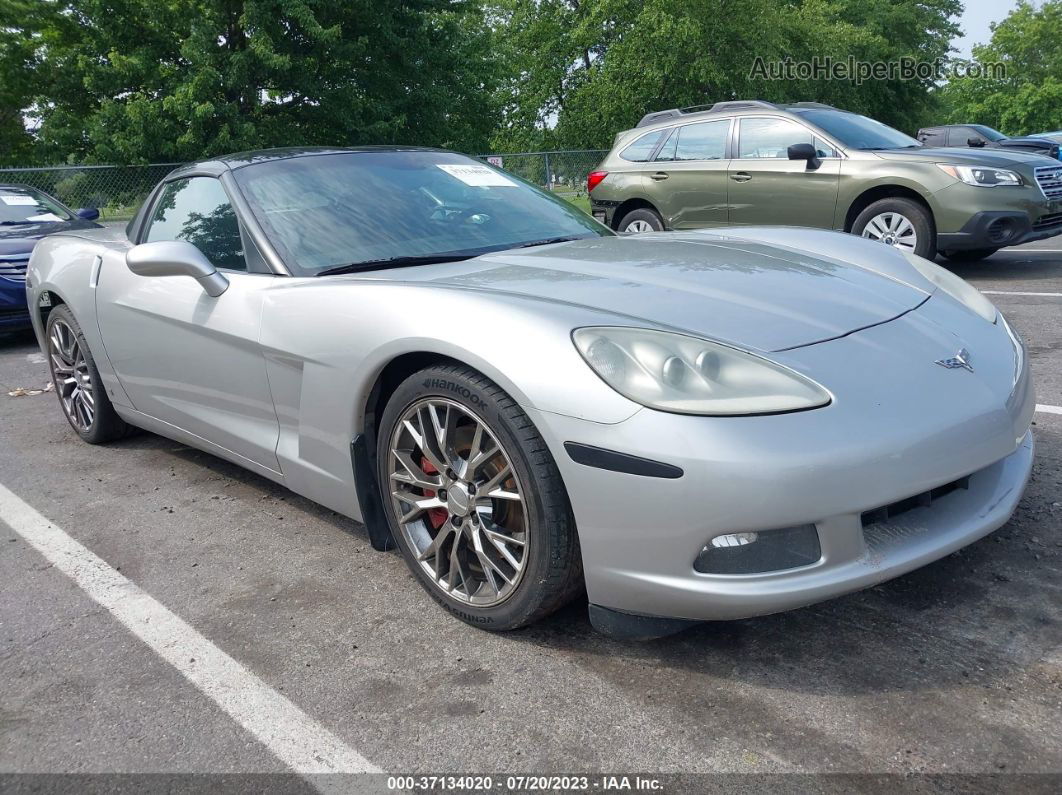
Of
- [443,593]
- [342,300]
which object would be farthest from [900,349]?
[342,300]

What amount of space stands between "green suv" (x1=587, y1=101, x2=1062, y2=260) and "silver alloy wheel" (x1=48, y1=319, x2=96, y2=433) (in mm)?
5746

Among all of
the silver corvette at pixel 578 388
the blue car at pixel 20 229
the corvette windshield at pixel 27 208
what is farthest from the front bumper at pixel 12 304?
the silver corvette at pixel 578 388

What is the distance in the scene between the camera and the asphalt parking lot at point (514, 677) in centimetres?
189

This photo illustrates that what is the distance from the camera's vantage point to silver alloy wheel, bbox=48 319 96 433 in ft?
14.1

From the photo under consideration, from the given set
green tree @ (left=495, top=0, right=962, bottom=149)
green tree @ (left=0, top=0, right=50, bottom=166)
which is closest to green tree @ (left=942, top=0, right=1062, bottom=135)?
green tree @ (left=495, top=0, right=962, bottom=149)

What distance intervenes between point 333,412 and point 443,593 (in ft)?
2.03

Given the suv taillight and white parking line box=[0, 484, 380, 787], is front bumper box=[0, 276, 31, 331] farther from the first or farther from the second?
the suv taillight

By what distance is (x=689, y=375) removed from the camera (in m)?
2.04

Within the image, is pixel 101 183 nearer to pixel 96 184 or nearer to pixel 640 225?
pixel 96 184

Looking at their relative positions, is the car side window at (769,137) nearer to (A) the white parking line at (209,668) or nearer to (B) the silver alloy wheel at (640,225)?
(B) the silver alloy wheel at (640,225)

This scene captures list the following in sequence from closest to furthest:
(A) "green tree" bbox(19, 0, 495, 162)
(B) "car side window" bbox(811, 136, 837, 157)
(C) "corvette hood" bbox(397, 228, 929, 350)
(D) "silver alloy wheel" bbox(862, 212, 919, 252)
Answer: (C) "corvette hood" bbox(397, 228, 929, 350) < (D) "silver alloy wheel" bbox(862, 212, 919, 252) < (B) "car side window" bbox(811, 136, 837, 157) < (A) "green tree" bbox(19, 0, 495, 162)

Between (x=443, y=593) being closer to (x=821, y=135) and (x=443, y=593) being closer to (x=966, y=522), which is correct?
(x=966, y=522)

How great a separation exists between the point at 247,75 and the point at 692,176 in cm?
1441

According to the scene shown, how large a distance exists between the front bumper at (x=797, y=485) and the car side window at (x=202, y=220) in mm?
1674
